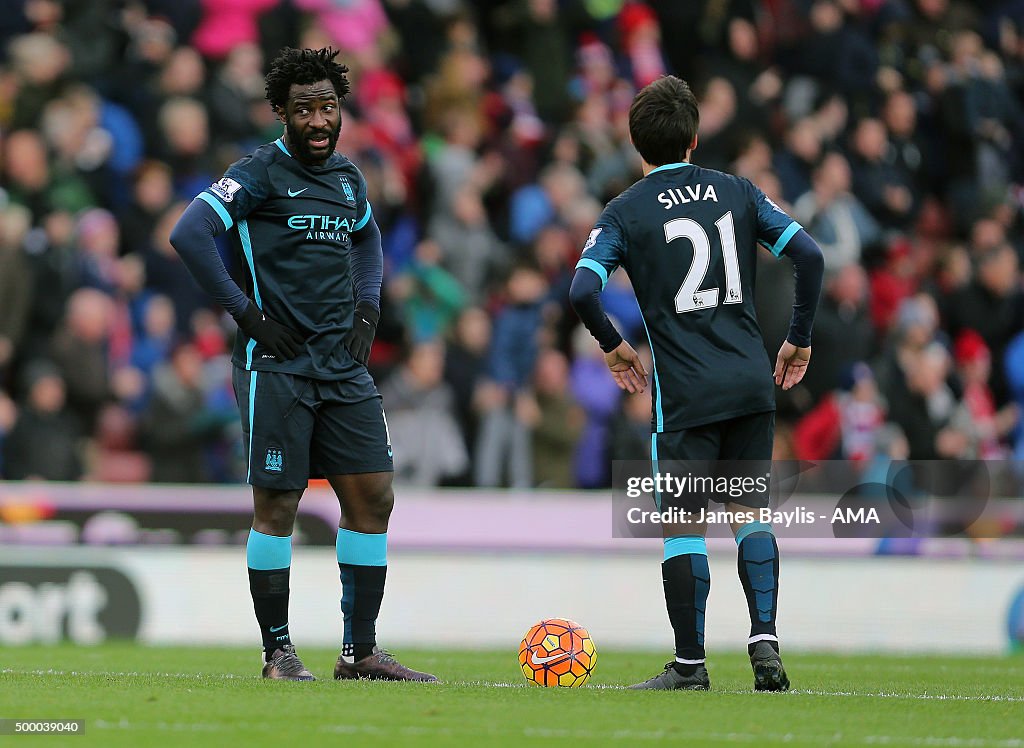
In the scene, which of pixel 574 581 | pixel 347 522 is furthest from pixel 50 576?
pixel 347 522

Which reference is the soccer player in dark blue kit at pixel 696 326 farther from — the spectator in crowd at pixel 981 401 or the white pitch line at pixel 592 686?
the spectator in crowd at pixel 981 401

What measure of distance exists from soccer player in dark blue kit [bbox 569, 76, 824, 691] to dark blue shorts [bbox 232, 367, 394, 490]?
1036 millimetres

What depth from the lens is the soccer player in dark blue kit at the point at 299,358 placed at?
6977 mm

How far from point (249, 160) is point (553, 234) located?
6419 mm

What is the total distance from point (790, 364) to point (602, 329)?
81 cm

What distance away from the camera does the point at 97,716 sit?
578cm

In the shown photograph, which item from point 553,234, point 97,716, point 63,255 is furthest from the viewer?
point 553,234

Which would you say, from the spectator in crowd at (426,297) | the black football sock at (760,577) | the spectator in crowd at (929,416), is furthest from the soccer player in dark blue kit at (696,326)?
the spectator in crowd at (929,416)

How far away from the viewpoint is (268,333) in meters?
6.95

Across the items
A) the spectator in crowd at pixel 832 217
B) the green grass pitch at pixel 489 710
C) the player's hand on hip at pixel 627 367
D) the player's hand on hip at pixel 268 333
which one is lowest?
the green grass pitch at pixel 489 710

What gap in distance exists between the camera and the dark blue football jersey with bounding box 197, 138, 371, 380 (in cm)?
703

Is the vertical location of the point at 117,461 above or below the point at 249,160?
below

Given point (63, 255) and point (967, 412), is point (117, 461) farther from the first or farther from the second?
point (967, 412)

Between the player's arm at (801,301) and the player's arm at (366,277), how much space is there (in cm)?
173
